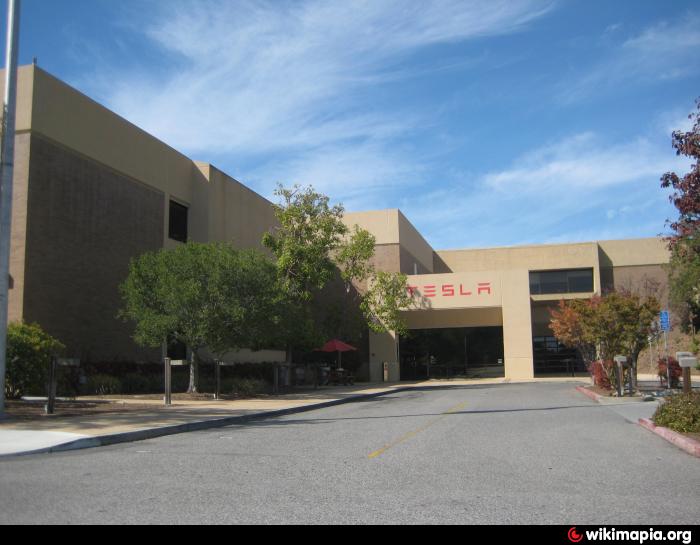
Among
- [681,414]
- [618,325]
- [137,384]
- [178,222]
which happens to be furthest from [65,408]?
[618,325]

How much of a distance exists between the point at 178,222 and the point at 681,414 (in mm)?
26099

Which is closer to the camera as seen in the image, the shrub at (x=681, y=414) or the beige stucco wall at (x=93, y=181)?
the shrub at (x=681, y=414)

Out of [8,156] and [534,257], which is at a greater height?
[534,257]

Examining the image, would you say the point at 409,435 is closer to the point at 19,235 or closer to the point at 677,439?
the point at 677,439

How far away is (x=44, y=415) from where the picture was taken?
15.5 metres

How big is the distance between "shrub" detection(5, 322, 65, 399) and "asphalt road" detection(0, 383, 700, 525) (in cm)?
847

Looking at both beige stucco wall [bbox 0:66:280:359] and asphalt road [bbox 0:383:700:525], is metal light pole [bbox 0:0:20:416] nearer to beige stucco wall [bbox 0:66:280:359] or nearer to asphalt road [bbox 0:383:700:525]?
asphalt road [bbox 0:383:700:525]

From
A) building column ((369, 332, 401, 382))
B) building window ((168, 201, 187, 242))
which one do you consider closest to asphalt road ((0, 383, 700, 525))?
building window ((168, 201, 187, 242))

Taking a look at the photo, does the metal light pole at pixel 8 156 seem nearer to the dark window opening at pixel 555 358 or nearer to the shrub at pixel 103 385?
the shrub at pixel 103 385

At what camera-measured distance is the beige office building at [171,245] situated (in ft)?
77.4

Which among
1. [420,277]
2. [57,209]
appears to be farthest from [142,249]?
[420,277]

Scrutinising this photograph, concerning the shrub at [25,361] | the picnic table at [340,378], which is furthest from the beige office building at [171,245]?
the picnic table at [340,378]

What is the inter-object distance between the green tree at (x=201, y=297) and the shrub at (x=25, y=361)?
11.9 feet

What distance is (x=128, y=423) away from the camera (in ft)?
46.7
